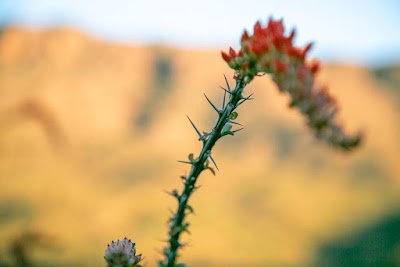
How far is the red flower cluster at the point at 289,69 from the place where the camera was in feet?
6.22

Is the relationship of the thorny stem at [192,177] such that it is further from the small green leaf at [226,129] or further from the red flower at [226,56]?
the red flower at [226,56]

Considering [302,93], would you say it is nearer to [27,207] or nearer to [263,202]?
[27,207]

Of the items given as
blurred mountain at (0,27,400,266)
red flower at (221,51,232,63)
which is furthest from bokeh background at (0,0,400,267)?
red flower at (221,51,232,63)

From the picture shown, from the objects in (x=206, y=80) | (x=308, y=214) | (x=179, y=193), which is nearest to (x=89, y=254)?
(x=308, y=214)

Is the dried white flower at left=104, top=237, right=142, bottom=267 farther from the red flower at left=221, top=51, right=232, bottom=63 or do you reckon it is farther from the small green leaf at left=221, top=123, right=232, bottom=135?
the red flower at left=221, top=51, right=232, bottom=63

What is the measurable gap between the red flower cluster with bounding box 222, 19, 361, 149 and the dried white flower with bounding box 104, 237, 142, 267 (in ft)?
2.77

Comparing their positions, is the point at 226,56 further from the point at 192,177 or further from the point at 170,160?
the point at 170,160

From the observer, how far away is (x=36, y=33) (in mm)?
139875

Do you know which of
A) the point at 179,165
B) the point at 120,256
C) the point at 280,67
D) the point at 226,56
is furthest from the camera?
the point at 179,165

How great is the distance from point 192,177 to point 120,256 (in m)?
0.42

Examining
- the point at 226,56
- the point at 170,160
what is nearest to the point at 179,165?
the point at 170,160

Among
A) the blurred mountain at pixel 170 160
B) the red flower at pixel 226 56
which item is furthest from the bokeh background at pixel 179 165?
the red flower at pixel 226 56

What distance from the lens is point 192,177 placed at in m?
1.87

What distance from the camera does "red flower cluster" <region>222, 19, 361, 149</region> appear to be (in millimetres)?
1896
